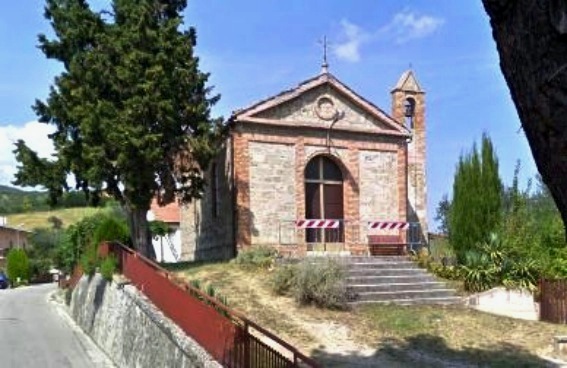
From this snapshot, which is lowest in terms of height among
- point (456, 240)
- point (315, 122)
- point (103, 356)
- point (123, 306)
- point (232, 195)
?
point (103, 356)

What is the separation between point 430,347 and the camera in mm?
14289

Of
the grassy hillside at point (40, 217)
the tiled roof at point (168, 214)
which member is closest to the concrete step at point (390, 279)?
the tiled roof at point (168, 214)

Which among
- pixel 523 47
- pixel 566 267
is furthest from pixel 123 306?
pixel 523 47

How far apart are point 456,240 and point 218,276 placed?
7.42m

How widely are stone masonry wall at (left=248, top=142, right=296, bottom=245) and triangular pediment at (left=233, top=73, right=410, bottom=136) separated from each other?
990mm

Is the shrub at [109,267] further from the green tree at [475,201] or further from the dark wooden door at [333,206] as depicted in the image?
the green tree at [475,201]

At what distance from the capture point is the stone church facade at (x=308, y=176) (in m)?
23.0

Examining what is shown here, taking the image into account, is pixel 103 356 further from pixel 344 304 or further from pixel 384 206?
pixel 384 206

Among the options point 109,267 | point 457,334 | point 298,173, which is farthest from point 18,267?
point 457,334

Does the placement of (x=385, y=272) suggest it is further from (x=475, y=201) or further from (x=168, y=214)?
(x=168, y=214)

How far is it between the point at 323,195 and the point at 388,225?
8.24 ft

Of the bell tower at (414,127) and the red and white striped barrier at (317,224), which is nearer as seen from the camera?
the red and white striped barrier at (317,224)

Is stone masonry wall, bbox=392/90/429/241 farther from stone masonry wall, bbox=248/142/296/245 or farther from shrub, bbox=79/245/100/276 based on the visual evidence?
shrub, bbox=79/245/100/276

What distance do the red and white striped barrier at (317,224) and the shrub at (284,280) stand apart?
18.5ft
